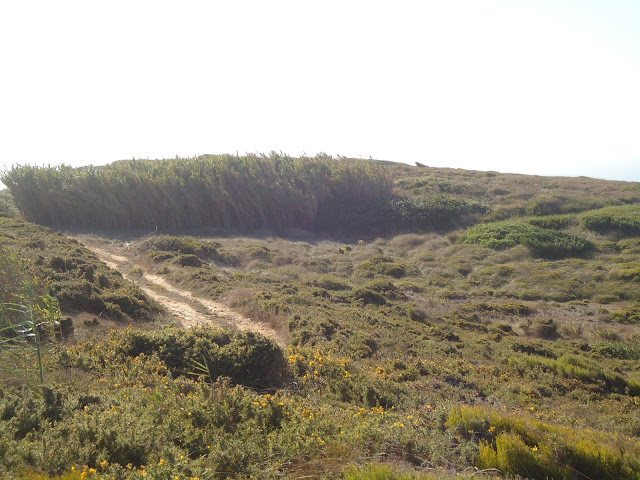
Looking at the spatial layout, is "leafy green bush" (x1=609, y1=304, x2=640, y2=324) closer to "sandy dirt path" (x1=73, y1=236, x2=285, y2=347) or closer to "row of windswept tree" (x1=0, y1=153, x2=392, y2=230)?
"sandy dirt path" (x1=73, y1=236, x2=285, y2=347)

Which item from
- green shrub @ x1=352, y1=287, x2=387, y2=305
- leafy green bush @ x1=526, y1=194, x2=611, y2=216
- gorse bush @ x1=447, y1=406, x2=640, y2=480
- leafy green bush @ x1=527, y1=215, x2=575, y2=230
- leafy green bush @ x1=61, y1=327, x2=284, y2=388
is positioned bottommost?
green shrub @ x1=352, y1=287, x2=387, y2=305

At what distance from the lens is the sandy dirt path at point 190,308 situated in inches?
457

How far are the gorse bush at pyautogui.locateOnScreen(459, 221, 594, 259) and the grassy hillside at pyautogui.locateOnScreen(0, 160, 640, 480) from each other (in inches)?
5.3

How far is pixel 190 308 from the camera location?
13.0 m

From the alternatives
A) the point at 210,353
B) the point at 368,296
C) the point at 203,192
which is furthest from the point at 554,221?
the point at 210,353

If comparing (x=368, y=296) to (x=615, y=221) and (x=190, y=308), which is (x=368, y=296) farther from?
(x=615, y=221)

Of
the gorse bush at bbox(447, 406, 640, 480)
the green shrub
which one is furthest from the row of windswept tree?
the gorse bush at bbox(447, 406, 640, 480)

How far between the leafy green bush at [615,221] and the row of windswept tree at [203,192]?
41.0 ft

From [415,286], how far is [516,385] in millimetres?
9696

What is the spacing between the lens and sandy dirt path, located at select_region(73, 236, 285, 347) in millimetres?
11617

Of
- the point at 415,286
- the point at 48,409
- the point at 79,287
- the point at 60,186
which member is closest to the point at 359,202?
the point at 415,286

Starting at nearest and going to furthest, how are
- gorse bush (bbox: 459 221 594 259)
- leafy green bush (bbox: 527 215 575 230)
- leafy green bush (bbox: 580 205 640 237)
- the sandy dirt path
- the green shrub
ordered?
the sandy dirt path, the green shrub, gorse bush (bbox: 459 221 594 259), leafy green bush (bbox: 580 205 640 237), leafy green bush (bbox: 527 215 575 230)

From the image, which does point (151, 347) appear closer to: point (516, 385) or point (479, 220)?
point (516, 385)

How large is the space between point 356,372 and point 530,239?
59.1 feet
